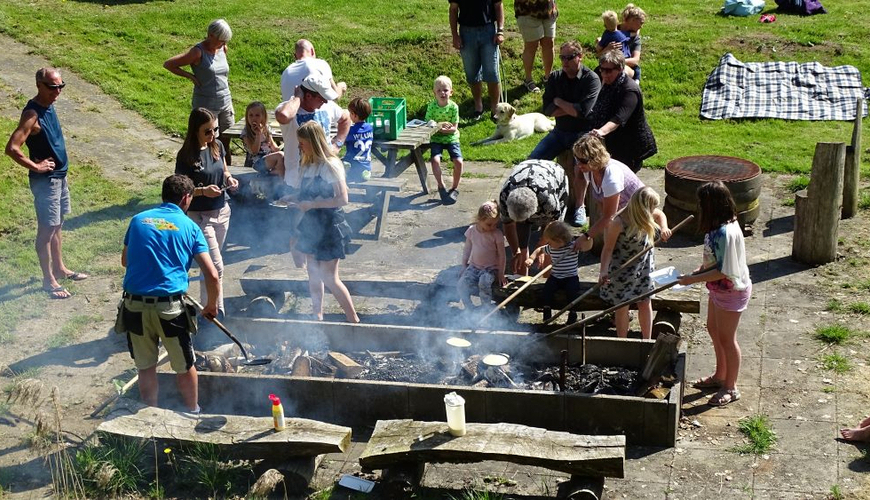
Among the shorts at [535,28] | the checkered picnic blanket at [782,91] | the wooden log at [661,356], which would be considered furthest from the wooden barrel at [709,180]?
the shorts at [535,28]

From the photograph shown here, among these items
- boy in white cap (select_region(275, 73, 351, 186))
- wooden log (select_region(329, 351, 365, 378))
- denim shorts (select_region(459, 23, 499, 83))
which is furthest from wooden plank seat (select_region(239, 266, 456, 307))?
denim shorts (select_region(459, 23, 499, 83))

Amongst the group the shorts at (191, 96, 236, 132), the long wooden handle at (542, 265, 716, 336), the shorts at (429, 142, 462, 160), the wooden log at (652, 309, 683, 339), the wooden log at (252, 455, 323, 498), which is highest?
the shorts at (191, 96, 236, 132)

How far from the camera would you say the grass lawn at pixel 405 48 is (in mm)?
12539

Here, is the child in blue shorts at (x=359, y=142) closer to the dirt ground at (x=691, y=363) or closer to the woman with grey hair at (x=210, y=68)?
the dirt ground at (x=691, y=363)

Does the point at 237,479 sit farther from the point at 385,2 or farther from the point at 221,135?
the point at 385,2

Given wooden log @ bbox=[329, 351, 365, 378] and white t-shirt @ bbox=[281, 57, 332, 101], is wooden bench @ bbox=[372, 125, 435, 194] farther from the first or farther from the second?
wooden log @ bbox=[329, 351, 365, 378]

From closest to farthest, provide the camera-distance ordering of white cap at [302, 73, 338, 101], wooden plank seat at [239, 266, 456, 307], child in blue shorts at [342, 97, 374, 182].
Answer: wooden plank seat at [239, 266, 456, 307]
white cap at [302, 73, 338, 101]
child in blue shorts at [342, 97, 374, 182]

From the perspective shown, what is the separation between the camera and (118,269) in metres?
9.21

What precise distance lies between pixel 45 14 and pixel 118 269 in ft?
30.6

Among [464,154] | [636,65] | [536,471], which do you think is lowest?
[536,471]

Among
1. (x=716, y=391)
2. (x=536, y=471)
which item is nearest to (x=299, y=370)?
(x=536, y=471)

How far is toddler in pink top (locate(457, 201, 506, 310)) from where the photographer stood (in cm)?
752

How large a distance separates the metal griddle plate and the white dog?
2.88 m

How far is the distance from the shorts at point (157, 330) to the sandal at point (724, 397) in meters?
3.53
